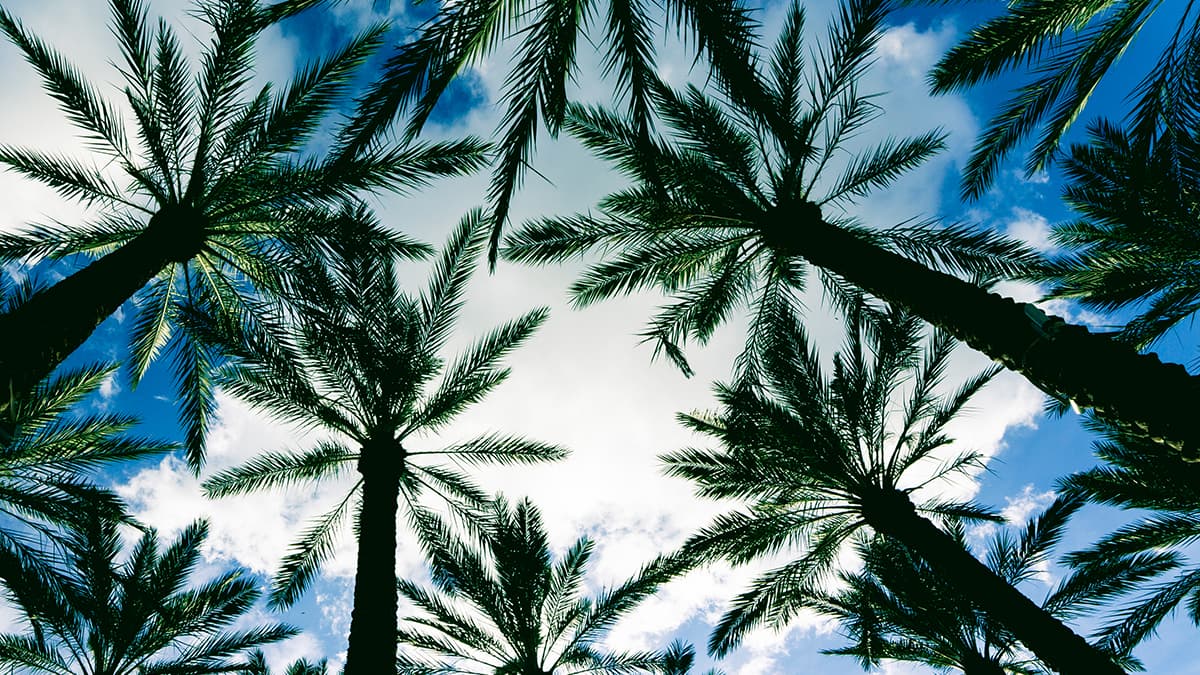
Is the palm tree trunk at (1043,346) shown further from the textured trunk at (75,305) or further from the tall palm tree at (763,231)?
the textured trunk at (75,305)

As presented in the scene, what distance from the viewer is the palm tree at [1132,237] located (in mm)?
7246

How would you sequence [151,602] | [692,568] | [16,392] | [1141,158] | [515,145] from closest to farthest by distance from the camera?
[16,392]
[515,145]
[1141,158]
[151,602]
[692,568]

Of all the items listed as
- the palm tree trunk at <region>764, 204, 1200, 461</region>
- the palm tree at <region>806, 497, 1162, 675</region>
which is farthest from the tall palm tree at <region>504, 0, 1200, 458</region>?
the palm tree at <region>806, 497, 1162, 675</region>

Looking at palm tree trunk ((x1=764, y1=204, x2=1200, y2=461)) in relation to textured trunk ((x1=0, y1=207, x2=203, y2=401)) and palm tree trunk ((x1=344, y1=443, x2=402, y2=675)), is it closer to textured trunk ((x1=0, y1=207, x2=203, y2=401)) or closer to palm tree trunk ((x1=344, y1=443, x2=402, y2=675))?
palm tree trunk ((x1=344, y1=443, x2=402, y2=675))

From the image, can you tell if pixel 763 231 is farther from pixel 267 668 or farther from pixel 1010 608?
pixel 267 668

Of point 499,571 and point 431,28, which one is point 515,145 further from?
point 499,571

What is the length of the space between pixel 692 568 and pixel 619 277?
15.2 feet

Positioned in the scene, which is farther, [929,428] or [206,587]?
[206,587]

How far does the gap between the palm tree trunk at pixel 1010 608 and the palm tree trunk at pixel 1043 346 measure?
388cm

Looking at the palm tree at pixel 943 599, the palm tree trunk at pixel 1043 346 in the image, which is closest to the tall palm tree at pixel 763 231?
the palm tree trunk at pixel 1043 346

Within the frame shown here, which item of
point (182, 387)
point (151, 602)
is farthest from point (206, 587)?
point (182, 387)

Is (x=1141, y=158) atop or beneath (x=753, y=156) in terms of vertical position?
beneath

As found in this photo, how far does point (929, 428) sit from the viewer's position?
941 centimetres

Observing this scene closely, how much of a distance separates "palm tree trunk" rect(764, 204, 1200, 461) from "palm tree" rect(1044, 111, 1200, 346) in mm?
3828
